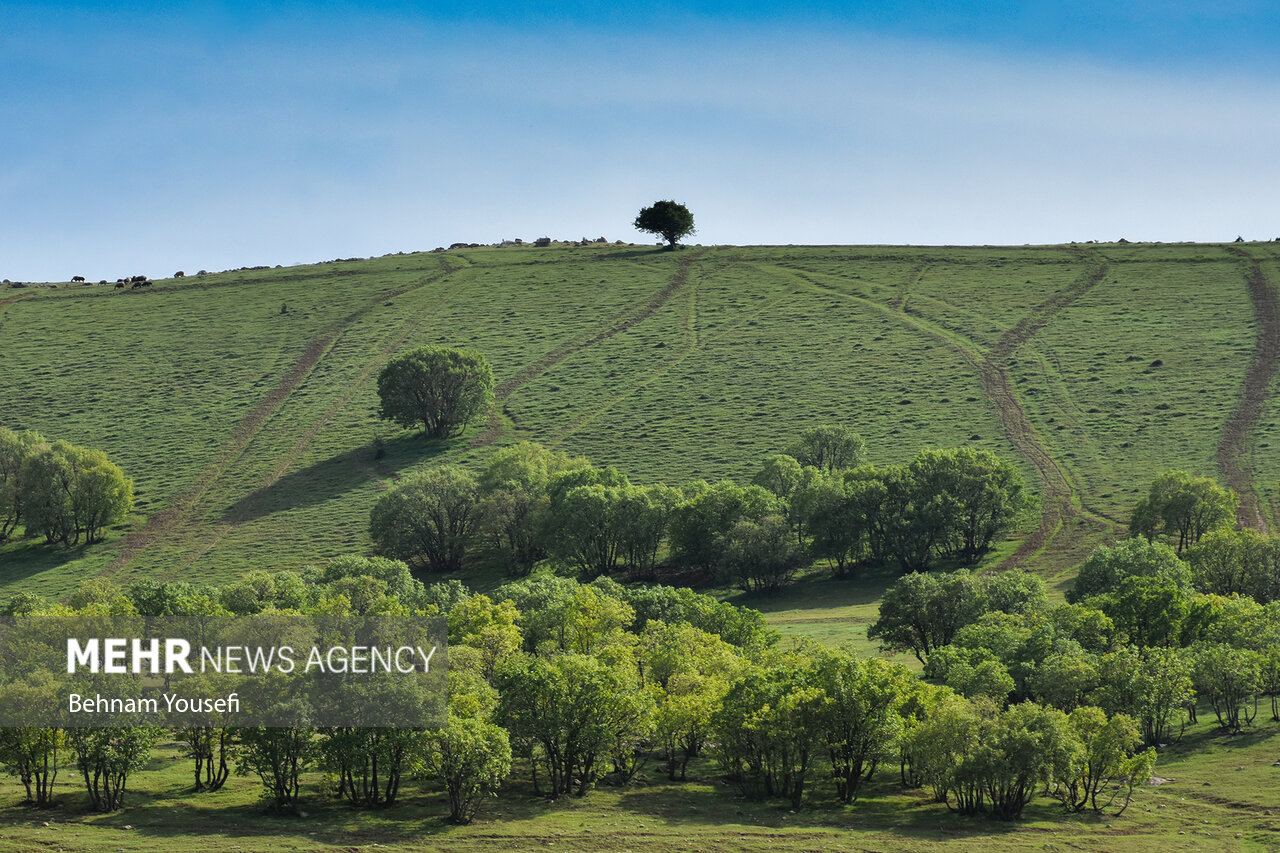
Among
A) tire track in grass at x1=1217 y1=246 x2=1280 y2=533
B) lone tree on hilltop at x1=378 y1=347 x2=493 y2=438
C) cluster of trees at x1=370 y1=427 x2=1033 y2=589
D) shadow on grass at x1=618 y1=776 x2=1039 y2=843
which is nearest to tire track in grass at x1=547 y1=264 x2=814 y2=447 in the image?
lone tree on hilltop at x1=378 y1=347 x2=493 y2=438

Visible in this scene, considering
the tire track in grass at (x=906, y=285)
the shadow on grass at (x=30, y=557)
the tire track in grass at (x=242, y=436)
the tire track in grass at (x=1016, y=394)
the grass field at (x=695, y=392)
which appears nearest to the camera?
the grass field at (x=695, y=392)

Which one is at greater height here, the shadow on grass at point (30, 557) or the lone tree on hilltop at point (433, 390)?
the lone tree on hilltop at point (433, 390)

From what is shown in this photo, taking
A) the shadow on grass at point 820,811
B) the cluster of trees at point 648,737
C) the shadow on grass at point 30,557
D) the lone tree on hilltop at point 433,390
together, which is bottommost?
the shadow on grass at point 820,811

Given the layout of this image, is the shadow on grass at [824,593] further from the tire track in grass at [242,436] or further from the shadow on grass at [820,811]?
the tire track in grass at [242,436]

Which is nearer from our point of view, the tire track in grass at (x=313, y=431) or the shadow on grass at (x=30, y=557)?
the shadow on grass at (x=30, y=557)

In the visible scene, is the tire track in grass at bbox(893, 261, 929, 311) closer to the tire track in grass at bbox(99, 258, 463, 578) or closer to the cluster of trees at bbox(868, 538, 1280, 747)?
the tire track in grass at bbox(99, 258, 463, 578)

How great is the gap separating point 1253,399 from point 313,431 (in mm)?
116773

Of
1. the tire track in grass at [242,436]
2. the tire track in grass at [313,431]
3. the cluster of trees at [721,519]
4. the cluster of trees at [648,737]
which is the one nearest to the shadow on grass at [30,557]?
the tire track in grass at [242,436]

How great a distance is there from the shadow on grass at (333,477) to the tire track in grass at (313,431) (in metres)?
0.60

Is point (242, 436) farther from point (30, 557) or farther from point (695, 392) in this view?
point (695, 392)

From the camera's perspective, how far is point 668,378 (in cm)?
15875

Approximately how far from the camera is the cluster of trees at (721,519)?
108 metres

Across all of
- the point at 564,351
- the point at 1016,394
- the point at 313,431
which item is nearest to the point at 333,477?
the point at 313,431

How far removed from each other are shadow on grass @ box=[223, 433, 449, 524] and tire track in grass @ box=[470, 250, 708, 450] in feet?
23.8
